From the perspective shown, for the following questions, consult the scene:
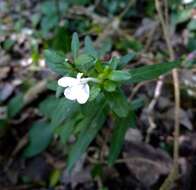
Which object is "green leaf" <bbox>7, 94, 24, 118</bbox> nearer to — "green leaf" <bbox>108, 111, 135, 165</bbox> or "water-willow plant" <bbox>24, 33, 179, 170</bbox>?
"water-willow plant" <bbox>24, 33, 179, 170</bbox>

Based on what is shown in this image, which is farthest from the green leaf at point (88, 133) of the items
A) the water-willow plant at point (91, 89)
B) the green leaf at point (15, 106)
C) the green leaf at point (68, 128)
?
the green leaf at point (15, 106)

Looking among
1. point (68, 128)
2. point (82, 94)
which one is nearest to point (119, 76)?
point (82, 94)

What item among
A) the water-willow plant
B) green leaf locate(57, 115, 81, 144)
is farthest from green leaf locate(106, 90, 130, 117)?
green leaf locate(57, 115, 81, 144)

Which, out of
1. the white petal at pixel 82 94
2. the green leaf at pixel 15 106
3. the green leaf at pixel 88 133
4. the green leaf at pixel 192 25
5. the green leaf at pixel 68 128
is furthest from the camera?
the green leaf at pixel 192 25

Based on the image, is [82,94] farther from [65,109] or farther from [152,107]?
[152,107]

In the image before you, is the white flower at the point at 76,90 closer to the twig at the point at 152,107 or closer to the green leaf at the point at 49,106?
the green leaf at the point at 49,106
